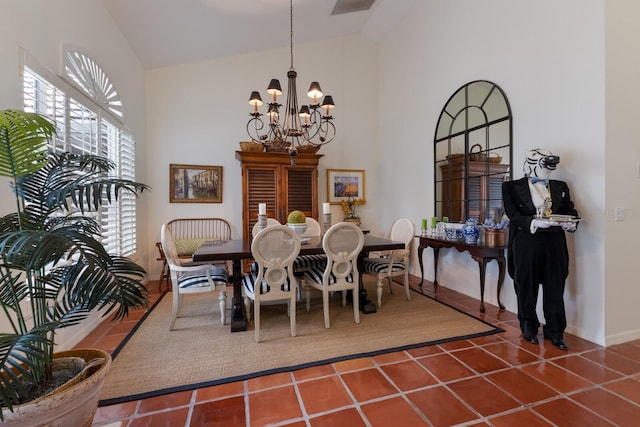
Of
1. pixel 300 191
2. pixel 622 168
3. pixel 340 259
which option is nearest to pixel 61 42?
pixel 340 259

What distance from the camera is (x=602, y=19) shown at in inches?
85.9

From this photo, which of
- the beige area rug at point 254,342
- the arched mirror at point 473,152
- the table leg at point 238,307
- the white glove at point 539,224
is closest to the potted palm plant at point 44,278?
the beige area rug at point 254,342

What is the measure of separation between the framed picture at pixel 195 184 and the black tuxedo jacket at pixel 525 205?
3.93 metres

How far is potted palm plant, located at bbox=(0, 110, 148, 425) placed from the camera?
1.01m

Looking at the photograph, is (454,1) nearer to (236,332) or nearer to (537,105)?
(537,105)

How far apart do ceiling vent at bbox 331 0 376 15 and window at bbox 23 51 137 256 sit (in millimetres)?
3159

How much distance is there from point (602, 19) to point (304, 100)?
3.78 metres

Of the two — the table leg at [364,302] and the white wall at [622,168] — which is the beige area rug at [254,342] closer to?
the table leg at [364,302]

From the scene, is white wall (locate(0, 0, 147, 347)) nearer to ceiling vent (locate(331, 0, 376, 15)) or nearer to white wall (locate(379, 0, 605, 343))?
ceiling vent (locate(331, 0, 376, 15))

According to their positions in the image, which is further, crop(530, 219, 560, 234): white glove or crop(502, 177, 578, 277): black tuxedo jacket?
crop(502, 177, 578, 277): black tuxedo jacket

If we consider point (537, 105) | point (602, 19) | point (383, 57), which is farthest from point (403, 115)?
point (602, 19)

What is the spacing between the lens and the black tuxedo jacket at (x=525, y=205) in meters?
2.28

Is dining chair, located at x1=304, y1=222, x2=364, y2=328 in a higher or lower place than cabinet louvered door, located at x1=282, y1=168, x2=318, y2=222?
lower

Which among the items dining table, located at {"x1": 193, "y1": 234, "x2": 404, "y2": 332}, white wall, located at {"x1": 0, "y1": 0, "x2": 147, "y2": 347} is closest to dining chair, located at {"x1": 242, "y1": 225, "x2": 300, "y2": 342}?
dining table, located at {"x1": 193, "y1": 234, "x2": 404, "y2": 332}
